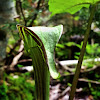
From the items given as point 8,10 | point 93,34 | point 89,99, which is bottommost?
point 89,99

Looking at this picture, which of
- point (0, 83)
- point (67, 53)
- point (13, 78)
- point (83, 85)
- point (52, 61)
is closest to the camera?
point (52, 61)

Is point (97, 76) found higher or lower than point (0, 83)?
lower

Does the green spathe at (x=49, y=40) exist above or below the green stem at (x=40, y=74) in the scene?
above

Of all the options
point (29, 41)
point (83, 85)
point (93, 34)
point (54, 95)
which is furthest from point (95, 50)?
point (29, 41)

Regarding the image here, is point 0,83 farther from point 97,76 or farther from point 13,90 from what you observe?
point 97,76

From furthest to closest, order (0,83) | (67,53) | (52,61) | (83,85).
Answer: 1. (67,53)
2. (83,85)
3. (0,83)
4. (52,61)

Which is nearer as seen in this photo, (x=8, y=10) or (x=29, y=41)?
(x=29, y=41)

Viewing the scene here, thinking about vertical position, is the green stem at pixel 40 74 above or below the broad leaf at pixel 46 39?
below
